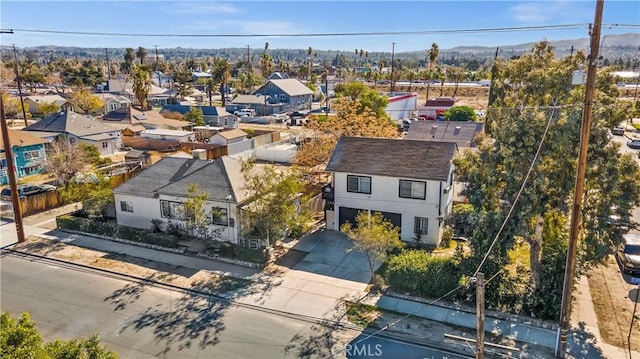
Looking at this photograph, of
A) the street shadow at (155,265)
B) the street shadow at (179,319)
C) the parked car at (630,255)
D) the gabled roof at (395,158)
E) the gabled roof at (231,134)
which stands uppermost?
the gabled roof at (395,158)

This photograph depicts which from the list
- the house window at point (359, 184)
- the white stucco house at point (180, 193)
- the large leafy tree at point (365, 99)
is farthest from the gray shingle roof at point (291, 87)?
the house window at point (359, 184)

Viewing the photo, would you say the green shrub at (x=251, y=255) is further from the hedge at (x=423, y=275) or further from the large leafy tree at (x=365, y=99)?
the large leafy tree at (x=365, y=99)

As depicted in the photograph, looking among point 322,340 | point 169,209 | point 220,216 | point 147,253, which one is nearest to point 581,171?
point 322,340

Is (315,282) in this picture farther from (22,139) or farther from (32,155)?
(22,139)

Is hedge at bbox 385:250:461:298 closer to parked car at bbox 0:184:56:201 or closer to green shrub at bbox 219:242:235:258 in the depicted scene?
green shrub at bbox 219:242:235:258

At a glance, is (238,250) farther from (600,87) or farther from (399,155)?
(600,87)

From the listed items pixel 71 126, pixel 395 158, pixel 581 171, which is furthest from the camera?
pixel 71 126
